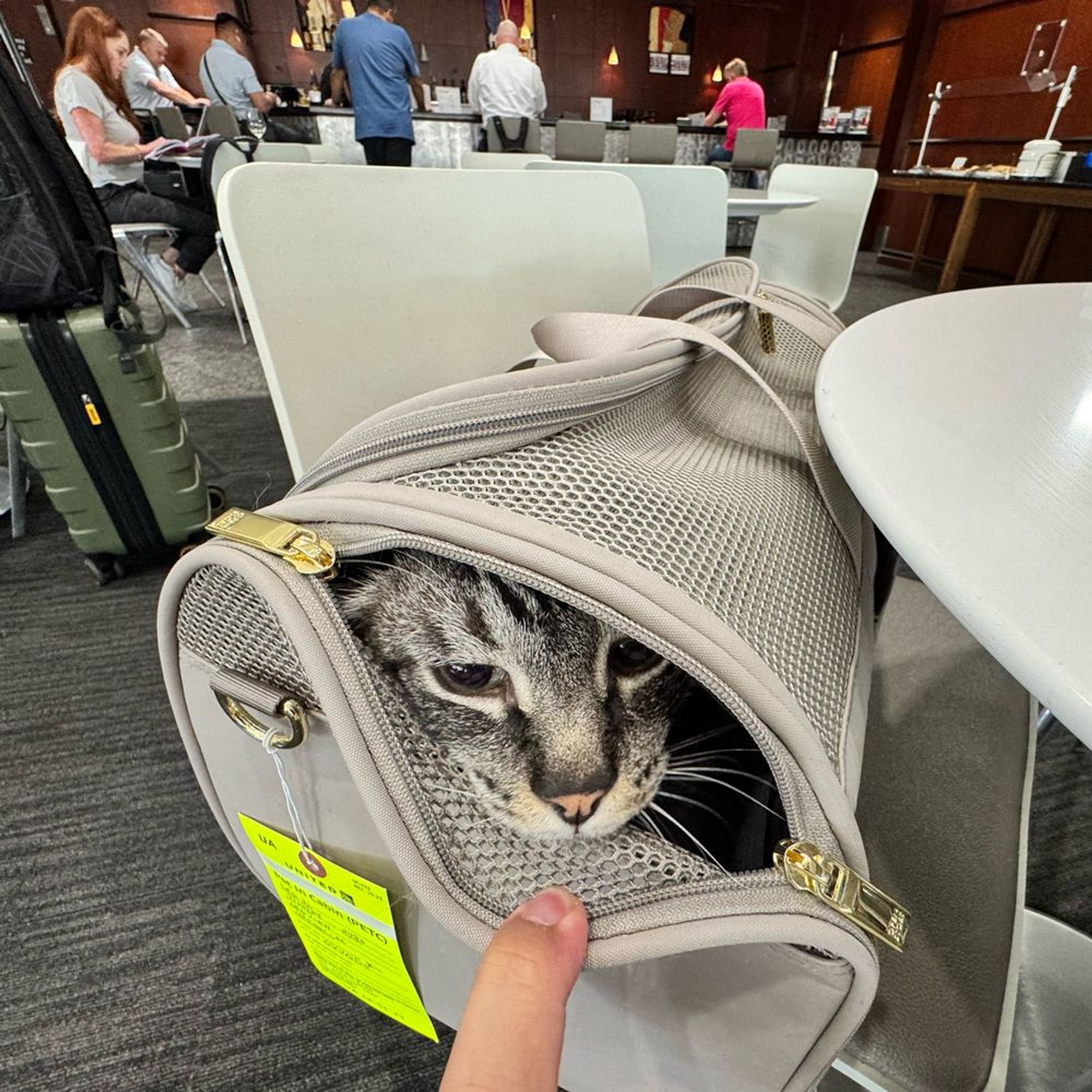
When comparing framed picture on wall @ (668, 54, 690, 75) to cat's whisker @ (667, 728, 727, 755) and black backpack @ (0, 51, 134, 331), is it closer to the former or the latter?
black backpack @ (0, 51, 134, 331)

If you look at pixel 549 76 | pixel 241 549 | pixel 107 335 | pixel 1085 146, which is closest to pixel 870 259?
pixel 1085 146

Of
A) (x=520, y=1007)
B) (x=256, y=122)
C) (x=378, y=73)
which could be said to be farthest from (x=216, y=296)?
(x=520, y=1007)

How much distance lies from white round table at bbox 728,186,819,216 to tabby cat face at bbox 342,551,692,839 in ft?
5.27

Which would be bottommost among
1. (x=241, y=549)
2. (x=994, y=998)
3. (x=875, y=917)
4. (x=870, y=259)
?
(x=870, y=259)

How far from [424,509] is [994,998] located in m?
0.52

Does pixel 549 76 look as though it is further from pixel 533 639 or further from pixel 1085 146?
pixel 533 639

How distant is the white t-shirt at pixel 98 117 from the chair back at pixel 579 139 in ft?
9.09

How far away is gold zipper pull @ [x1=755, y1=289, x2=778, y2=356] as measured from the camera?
61cm

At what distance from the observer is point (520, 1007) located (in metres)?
0.26

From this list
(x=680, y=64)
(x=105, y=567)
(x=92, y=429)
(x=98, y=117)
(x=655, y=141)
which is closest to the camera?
(x=92, y=429)

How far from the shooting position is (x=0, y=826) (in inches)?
33.3

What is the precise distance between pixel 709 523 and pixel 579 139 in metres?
4.90

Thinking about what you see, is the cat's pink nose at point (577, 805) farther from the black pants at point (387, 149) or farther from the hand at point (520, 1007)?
the black pants at point (387, 149)

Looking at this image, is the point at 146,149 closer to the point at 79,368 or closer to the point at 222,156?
the point at 222,156
